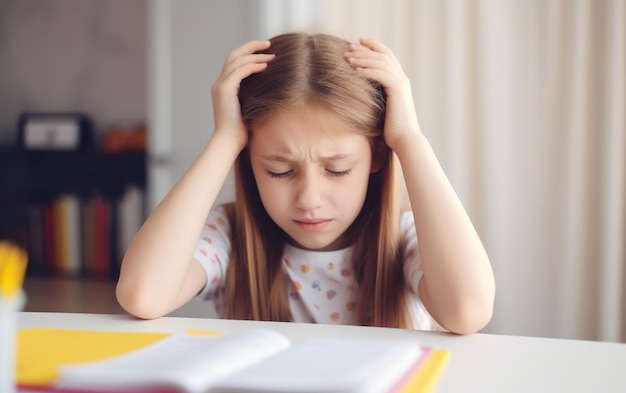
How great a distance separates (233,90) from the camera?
1075 millimetres

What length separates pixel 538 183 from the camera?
2.12m

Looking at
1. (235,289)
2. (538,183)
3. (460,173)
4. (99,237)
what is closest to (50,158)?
(99,237)

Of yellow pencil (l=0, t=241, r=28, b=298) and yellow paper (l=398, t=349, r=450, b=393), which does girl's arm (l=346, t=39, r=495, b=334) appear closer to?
yellow paper (l=398, t=349, r=450, b=393)

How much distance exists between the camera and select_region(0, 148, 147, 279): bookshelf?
3473 mm

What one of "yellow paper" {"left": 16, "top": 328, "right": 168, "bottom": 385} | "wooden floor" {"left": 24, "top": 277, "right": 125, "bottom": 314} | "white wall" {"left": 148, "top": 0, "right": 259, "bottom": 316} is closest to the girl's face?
"yellow paper" {"left": 16, "top": 328, "right": 168, "bottom": 385}

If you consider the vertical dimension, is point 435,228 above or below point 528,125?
below

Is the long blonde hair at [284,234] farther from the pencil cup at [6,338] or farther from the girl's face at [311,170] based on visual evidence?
the pencil cup at [6,338]

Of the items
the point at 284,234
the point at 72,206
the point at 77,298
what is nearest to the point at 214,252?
the point at 284,234

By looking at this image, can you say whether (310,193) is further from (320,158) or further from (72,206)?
(72,206)

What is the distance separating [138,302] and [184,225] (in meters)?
0.15

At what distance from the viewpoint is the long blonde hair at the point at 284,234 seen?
1069 mm

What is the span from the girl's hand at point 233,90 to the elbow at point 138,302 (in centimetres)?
30

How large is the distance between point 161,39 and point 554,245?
158 centimetres

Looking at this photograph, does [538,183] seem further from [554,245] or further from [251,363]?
[251,363]
